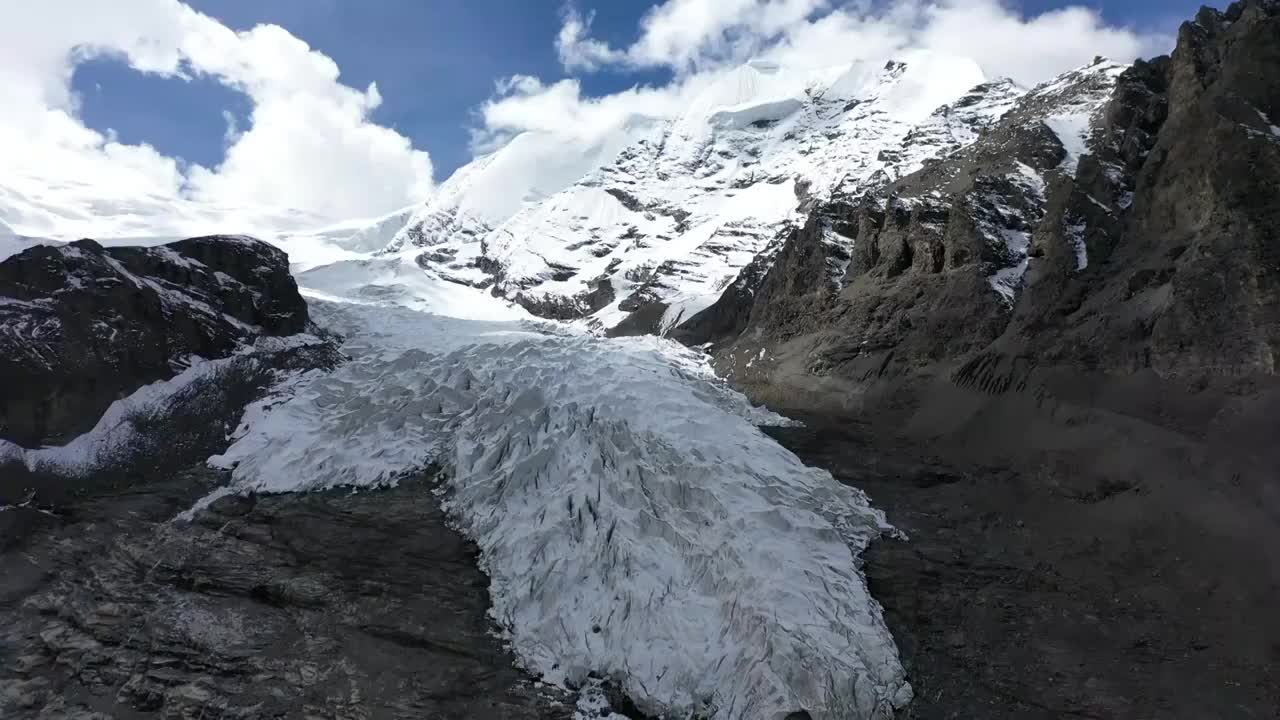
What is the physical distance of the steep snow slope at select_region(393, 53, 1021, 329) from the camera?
97.6m

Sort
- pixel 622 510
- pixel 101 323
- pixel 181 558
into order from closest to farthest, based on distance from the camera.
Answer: pixel 181 558 → pixel 622 510 → pixel 101 323

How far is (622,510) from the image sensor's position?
23531mm

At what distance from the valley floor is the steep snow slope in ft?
154

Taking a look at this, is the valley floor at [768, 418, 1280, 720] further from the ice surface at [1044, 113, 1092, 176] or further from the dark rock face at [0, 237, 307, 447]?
the dark rock face at [0, 237, 307, 447]

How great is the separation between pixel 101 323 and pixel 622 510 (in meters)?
20.6

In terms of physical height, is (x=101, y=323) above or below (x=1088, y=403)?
above

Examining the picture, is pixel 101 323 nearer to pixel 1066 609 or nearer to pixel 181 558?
pixel 181 558

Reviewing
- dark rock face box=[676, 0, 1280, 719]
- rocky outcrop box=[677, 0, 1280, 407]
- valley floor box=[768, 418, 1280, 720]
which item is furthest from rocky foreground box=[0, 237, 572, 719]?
rocky outcrop box=[677, 0, 1280, 407]

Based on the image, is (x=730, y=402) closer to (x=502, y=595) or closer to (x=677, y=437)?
(x=677, y=437)

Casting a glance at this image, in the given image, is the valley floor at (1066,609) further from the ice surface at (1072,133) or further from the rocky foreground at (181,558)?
the ice surface at (1072,133)

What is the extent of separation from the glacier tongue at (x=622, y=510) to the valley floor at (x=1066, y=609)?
1.26 meters

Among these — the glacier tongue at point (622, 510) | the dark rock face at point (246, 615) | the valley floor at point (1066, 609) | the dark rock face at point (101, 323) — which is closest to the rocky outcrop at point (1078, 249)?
the valley floor at point (1066, 609)

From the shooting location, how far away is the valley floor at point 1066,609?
647 inches

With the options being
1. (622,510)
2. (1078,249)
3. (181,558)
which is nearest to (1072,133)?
(1078,249)
